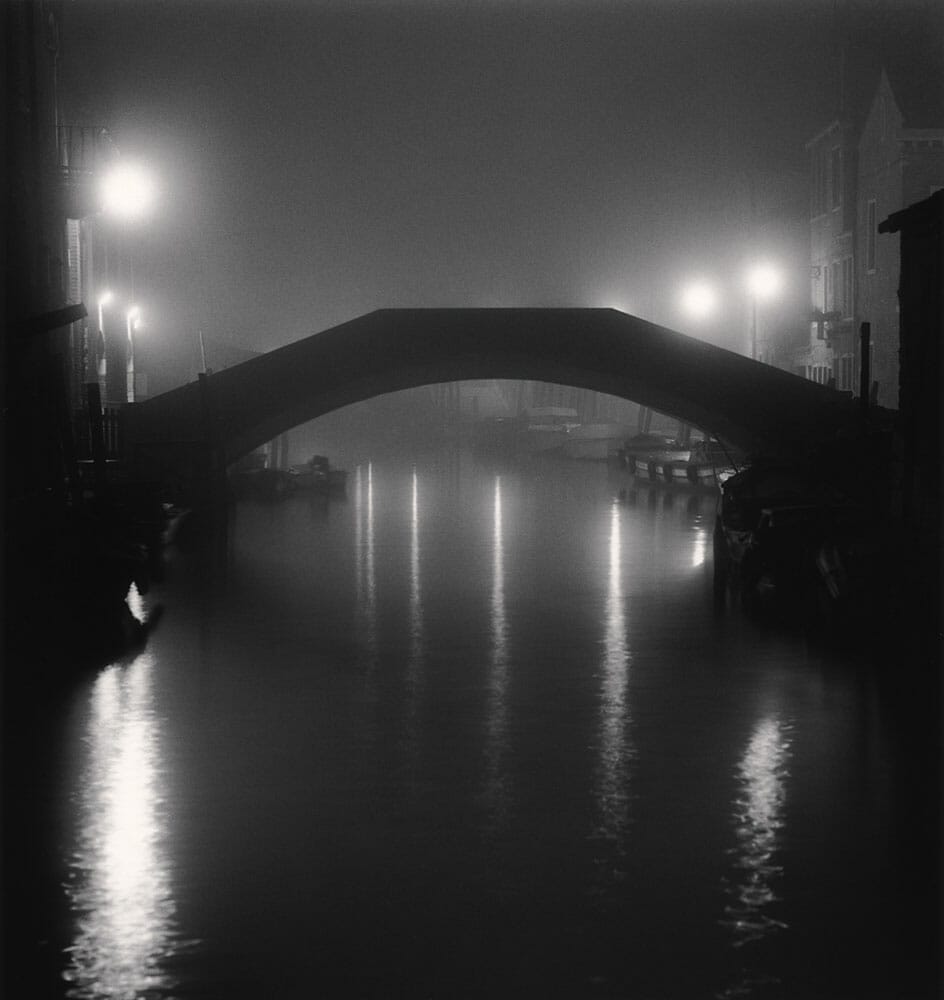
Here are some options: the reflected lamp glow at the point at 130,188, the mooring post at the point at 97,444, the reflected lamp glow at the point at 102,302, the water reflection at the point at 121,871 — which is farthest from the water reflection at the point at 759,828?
the reflected lamp glow at the point at 102,302

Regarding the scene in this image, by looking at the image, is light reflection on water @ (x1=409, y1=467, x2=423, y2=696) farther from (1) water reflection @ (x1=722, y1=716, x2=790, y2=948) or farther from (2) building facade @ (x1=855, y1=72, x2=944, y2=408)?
(2) building facade @ (x1=855, y1=72, x2=944, y2=408)

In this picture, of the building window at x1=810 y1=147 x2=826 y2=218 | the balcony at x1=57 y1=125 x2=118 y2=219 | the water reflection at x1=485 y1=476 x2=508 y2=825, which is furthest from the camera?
the building window at x1=810 y1=147 x2=826 y2=218

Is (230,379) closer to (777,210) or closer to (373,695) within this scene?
(373,695)

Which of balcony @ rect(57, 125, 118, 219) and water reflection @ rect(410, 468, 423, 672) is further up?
balcony @ rect(57, 125, 118, 219)

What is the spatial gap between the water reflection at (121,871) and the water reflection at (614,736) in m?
2.75

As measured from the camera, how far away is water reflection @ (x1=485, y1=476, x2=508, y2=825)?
12.2 meters

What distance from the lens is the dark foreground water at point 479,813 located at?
862 cm

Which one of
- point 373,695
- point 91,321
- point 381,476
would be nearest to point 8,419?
point 373,695

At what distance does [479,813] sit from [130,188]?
101 ft

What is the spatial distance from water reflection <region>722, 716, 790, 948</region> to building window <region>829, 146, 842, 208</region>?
51743 mm

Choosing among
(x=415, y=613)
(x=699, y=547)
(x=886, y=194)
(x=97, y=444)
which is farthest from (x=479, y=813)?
(x=886, y=194)

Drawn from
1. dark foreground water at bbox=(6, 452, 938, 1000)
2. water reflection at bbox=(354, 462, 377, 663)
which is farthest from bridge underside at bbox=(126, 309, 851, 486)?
dark foreground water at bbox=(6, 452, 938, 1000)

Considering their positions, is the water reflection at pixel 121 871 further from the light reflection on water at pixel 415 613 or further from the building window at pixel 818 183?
the building window at pixel 818 183

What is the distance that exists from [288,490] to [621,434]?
1261 inches
